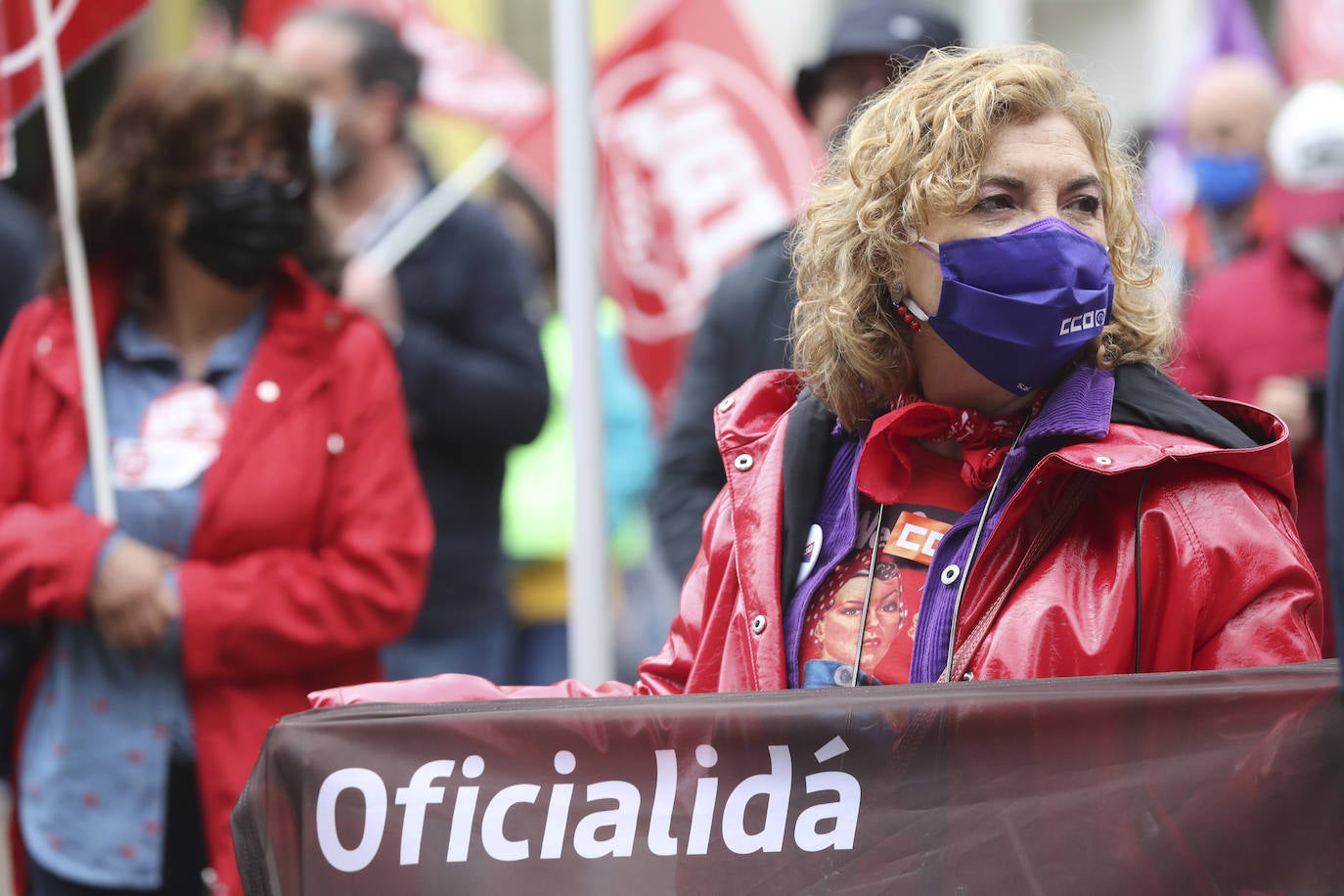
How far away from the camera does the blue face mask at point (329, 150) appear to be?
5086 mm

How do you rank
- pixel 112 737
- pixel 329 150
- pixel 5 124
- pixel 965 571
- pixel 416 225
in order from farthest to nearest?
1. pixel 329 150
2. pixel 416 225
3. pixel 5 124
4. pixel 112 737
5. pixel 965 571

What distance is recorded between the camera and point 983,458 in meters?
2.36

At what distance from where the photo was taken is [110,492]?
3584 millimetres

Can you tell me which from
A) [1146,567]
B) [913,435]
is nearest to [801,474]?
[913,435]

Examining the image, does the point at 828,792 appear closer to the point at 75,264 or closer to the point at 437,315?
the point at 75,264

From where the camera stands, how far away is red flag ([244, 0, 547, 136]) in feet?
21.6

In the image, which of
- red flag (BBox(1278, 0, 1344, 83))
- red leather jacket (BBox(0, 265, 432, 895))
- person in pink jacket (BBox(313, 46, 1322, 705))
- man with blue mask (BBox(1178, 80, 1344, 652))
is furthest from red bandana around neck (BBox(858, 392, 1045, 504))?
red flag (BBox(1278, 0, 1344, 83))

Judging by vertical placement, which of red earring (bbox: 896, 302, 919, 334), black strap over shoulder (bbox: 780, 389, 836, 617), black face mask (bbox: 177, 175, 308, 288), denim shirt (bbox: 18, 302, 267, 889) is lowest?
denim shirt (bbox: 18, 302, 267, 889)

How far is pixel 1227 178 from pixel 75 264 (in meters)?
4.31

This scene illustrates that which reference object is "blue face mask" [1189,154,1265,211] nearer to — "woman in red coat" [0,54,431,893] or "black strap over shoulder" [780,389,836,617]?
"woman in red coat" [0,54,431,893]

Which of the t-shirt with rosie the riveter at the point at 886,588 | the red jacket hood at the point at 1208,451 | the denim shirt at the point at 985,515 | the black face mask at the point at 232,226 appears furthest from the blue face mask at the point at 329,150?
the red jacket hood at the point at 1208,451

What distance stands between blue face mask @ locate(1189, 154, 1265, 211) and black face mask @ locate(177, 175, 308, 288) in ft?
12.9

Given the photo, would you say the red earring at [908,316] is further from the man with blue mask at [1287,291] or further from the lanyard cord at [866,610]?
the man with blue mask at [1287,291]

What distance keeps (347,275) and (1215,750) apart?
2863 millimetres
